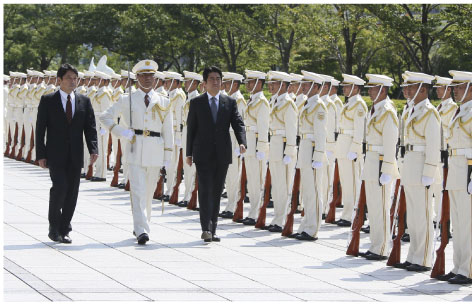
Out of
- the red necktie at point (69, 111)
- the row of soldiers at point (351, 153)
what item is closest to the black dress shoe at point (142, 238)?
the row of soldiers at point (351, 153)

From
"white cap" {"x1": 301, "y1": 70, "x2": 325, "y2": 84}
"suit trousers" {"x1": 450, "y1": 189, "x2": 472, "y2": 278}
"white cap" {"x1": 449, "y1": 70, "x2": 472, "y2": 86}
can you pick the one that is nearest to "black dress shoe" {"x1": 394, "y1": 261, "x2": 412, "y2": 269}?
"suit trousers" {"x1": 450, "y1": 189, "x2": 472, "y2": 278}

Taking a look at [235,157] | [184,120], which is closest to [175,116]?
[184,120]

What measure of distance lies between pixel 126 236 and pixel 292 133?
7.96ft

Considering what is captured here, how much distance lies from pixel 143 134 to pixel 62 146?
3.02ft

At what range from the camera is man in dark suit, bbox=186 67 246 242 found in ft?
39.1

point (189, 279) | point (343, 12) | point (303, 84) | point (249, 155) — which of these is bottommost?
point (189, 279)

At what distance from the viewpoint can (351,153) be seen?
12.9m

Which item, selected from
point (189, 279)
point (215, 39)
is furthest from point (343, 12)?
point (189, 279)

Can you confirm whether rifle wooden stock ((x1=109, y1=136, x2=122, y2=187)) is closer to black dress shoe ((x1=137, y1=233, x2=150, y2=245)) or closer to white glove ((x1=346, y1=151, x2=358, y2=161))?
white glove ((x1=346, y1=151, x2=358, y2=161))

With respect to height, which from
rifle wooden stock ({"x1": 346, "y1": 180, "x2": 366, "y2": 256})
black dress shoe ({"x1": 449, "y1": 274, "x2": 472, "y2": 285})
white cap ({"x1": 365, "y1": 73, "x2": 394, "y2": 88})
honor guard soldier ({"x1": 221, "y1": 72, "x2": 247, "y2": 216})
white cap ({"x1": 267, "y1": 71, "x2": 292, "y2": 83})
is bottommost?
black dress shoe ({"x1": 449, "y1": 274, "x2": 472, "y2": 285})

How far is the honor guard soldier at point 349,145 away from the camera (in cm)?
1338

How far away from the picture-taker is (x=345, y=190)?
1432 centimetres

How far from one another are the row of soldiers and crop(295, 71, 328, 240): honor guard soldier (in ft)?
0.04

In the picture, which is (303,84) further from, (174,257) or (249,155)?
(174,257)
